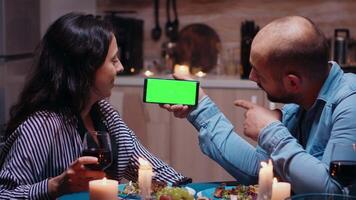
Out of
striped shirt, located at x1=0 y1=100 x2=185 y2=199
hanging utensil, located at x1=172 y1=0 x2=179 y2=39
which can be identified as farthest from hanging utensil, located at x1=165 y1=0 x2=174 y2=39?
striped shirt, located at x1=0 y1=100 x2=185 y2=199

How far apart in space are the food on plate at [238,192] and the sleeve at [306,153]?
0.11 m

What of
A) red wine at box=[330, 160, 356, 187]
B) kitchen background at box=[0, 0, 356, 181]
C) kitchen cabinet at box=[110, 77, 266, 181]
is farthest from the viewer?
kitchen cabinet at box=[110, 77, 266, 181]

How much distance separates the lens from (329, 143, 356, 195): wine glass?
1.41m

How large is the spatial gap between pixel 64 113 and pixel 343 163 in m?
1.00

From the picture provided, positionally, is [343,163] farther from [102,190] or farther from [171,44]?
[171,44]

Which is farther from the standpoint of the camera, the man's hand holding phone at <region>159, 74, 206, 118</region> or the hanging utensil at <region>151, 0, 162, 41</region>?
the hanging utensil at <region>151, 0, 162, 41</region>

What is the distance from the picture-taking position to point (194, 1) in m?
4.44

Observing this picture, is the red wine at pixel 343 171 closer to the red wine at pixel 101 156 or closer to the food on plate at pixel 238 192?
the food on plate at pixel 238 192

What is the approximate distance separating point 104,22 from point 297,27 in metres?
0.71

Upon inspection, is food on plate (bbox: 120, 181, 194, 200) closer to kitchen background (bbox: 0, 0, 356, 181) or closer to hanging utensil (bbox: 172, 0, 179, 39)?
kitchen background (bbox: 0, 0, 356, 181)

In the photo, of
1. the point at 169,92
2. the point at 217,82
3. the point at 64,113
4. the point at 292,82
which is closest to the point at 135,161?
the point at 64,113

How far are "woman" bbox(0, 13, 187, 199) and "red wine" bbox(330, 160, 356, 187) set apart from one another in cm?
74

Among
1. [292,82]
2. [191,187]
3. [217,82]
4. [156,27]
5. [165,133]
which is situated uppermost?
[292,82]

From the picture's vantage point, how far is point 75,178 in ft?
5.70
